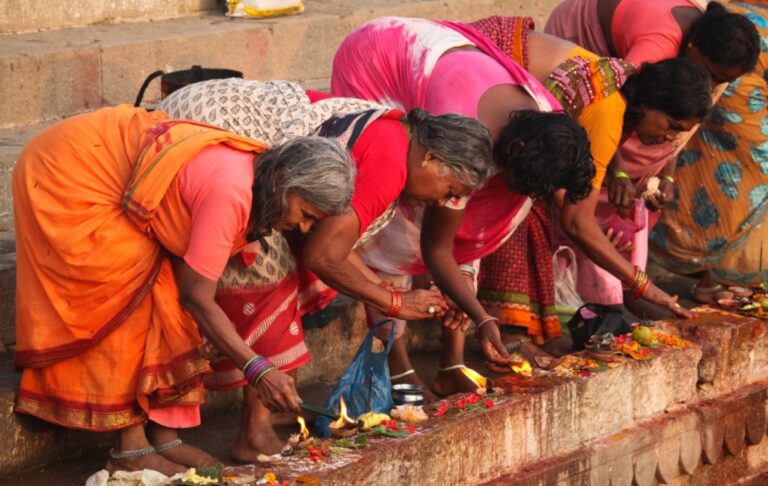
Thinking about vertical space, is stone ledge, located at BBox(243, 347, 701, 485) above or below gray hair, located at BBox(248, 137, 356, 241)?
below

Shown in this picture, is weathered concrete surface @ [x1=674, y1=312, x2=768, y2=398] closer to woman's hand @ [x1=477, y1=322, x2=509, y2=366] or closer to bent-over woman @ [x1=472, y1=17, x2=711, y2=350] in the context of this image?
bent-over woman @ [x1=472, y1=17, x2=711, y2=350]

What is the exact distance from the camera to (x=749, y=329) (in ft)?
20.3

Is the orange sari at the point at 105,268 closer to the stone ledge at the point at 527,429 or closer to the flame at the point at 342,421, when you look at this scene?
the flame at the point at 342,421

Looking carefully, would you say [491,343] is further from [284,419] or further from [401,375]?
[284,419]

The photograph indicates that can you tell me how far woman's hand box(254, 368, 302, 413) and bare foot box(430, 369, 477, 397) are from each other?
149 centimetres

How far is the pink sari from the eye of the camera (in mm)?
5379

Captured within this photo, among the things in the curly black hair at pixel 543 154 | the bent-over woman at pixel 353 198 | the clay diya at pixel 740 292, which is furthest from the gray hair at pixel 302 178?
the clay diya at pixel 740 292

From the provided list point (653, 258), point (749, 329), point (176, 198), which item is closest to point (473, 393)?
point (176, 198)

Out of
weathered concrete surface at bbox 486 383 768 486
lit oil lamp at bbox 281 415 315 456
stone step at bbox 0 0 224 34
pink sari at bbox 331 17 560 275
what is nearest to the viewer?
lit oil lamp at bbox 281 415 315 456

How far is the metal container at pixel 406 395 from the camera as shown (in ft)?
15.9

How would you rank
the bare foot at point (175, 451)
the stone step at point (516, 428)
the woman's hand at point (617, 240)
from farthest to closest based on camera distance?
the woman's hand at point (617, 240) → the bare foot at point (175, 451) → the stone step at point (516, 428)

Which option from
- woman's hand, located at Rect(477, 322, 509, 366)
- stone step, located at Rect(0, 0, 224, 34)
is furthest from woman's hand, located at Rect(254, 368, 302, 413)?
stone step, located at Rect(0, 0, 224, 34)

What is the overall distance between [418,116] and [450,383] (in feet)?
4.33

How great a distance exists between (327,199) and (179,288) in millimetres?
522
